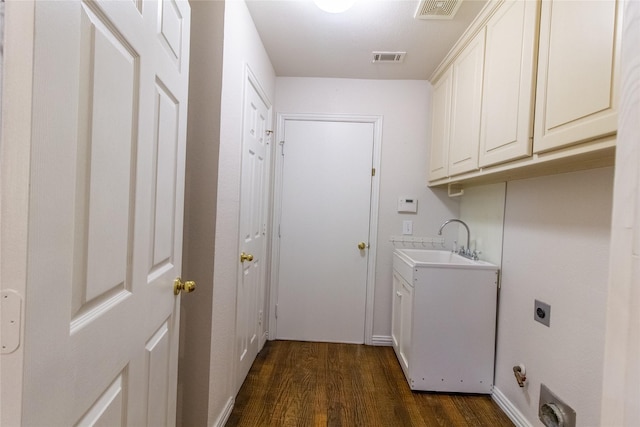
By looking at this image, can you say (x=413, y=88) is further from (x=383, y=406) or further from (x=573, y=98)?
(x=383, y=406)

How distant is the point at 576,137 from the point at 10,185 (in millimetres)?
1474

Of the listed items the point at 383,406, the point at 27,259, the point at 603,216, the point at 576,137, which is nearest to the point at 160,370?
the point at 27,259

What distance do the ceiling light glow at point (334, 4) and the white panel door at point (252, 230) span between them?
0.58m

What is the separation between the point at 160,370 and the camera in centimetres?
101

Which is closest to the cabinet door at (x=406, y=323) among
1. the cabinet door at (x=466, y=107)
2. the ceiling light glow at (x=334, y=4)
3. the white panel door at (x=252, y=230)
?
the cabinet door at (x=466, y=107)

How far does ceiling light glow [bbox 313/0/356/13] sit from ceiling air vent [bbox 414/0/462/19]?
41 cm

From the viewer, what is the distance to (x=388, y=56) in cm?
231

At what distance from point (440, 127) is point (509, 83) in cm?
93

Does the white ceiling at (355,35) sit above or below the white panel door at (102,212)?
above

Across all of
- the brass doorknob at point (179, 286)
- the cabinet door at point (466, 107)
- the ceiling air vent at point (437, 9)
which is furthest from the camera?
the cabinet door at point (466, 107)

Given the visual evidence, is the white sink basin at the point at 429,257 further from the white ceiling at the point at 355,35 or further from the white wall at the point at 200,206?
the white ceiling at the point at 355,35

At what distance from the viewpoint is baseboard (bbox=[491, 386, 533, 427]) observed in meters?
1.69

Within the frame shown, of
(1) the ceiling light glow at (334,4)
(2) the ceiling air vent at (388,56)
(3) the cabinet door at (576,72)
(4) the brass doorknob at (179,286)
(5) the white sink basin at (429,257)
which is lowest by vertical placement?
(5) the white sink basin at (429,257)

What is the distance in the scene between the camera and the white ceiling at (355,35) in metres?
1.80
